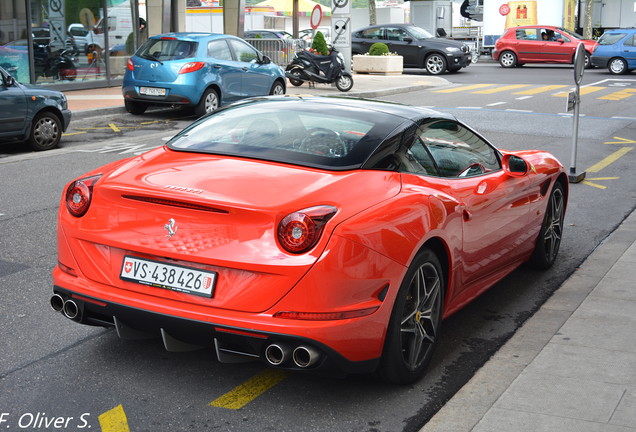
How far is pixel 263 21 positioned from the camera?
61.7 m

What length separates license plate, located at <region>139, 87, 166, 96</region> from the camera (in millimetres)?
16984

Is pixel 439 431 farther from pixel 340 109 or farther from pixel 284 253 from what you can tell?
pixel 340 109

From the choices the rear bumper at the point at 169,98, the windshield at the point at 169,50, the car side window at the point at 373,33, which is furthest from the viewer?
the car side window at the point at 373,33

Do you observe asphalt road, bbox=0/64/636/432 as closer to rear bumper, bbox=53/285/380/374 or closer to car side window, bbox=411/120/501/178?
rear bumper, bbox=53/285/380/374

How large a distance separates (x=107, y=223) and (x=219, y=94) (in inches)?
545

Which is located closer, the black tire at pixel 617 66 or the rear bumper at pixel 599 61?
the black tire at pixel 617 66

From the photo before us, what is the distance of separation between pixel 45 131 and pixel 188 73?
4.60 m

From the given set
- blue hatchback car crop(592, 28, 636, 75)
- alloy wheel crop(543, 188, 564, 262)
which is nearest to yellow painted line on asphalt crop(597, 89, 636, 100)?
blue hatchback car crop(592, 28, 636, 75)

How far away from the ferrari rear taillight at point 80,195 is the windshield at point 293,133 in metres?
0.61

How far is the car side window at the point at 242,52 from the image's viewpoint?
18.3m

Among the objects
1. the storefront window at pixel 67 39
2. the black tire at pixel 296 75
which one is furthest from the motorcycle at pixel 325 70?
the storefront window at pixel 67 39

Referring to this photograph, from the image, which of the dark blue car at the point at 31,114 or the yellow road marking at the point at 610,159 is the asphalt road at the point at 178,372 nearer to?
the yellow road marking at the point at 610,159

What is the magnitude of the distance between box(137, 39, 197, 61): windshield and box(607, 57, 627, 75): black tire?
19.6 meters

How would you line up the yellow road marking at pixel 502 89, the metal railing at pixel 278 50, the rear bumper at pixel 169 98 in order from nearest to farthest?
1. the rear bumper at pixel 169 98
2. the yellow road marking at pixel 502 89
3. the metal railing at pixel 278 50
